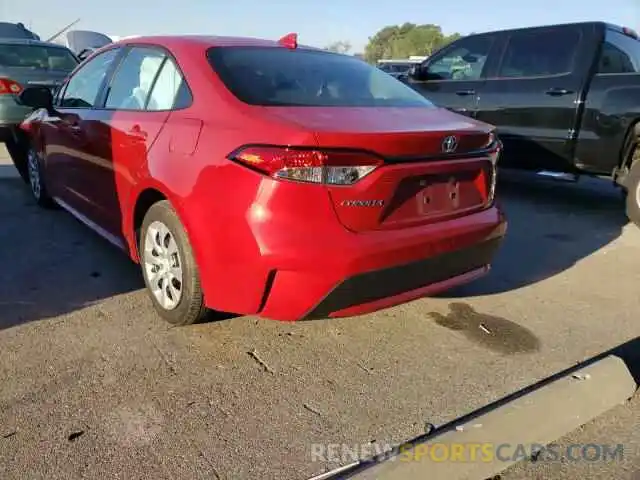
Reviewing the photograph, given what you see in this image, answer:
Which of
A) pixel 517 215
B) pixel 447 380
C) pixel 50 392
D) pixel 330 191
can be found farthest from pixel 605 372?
pixel 517 215

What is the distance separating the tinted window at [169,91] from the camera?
9.78 ft

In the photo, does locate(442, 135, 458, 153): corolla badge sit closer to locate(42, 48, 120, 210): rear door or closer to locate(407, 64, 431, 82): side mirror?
locate(42, 48, 120, 210): rear door

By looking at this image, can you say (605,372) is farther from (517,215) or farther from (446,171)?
(517,215)

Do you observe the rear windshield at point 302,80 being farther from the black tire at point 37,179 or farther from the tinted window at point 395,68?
the tinted window at point 395,68

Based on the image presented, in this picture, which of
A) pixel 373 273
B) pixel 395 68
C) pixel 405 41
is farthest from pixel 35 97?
pixel 405 41

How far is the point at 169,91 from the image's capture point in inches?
123

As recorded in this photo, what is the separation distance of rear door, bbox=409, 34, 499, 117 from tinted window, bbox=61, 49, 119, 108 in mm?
4272

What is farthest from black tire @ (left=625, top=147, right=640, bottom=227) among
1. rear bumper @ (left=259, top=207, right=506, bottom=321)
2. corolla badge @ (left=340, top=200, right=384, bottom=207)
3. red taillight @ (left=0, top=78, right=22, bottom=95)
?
red taillight @ (left=0, top=78, right=22, bottom=95)

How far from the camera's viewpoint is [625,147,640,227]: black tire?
16.9 feet

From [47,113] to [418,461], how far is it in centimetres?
416

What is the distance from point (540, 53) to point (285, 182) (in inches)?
196

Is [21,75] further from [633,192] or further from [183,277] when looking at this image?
[633,192]

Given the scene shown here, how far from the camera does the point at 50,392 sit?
2.51 m

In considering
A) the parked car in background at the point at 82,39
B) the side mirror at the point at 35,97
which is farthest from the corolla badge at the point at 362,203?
the parked car in background at the point at 82,39
